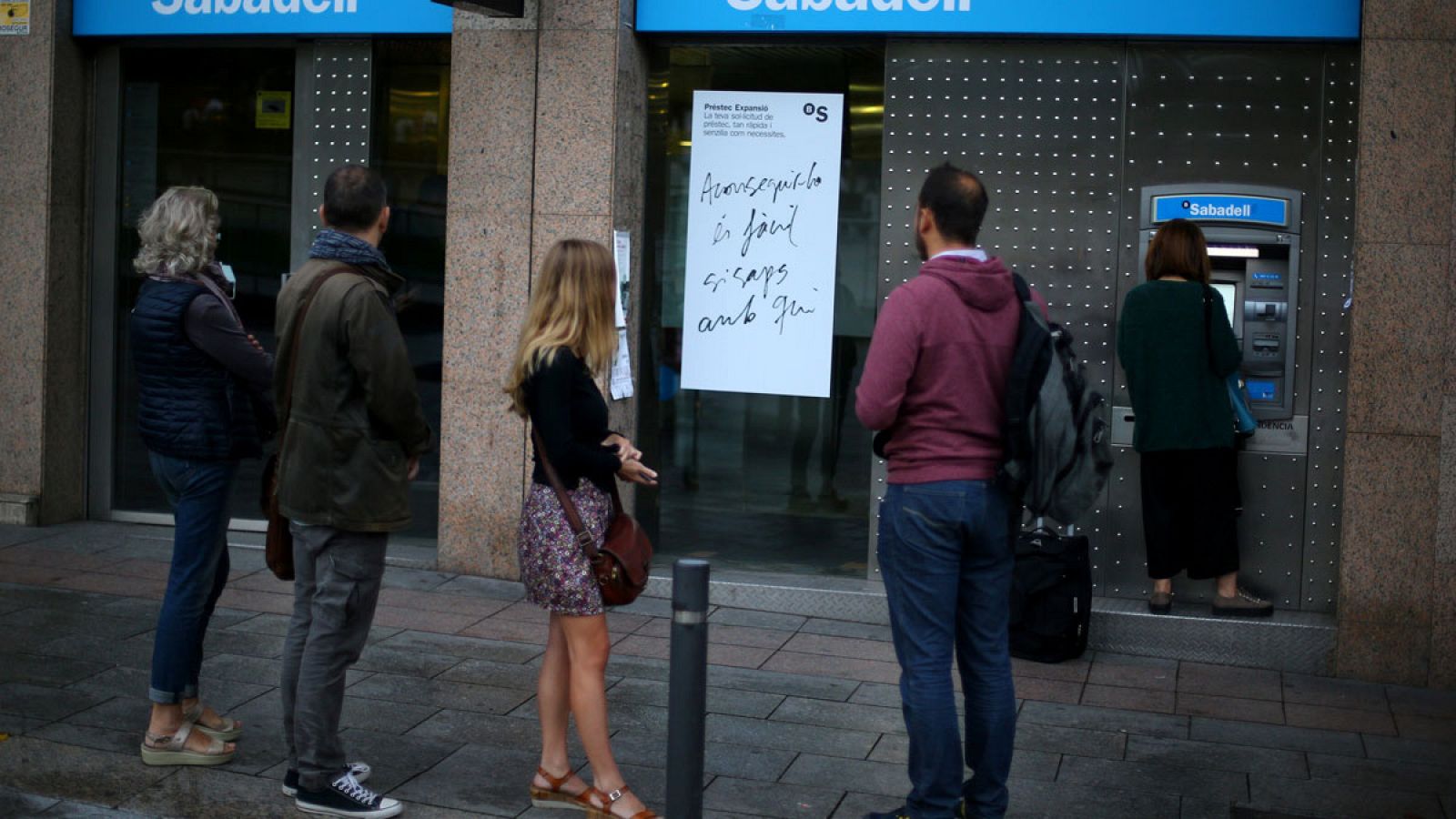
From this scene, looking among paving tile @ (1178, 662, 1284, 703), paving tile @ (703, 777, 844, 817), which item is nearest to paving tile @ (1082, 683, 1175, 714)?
paving tile @ (1178, 662, 1284, 703)

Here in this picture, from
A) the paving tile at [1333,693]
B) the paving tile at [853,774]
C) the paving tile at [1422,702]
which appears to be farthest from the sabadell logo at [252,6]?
the paving tile at [1422,702]

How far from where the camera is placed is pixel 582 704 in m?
4.57

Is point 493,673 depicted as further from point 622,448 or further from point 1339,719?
point 1339,719

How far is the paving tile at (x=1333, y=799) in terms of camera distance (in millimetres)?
5008

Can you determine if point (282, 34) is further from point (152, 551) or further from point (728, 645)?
point (728, 645)

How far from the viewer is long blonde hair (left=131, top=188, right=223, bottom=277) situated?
4949 mm

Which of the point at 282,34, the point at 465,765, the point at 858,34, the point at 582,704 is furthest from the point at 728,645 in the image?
the point at 282,34

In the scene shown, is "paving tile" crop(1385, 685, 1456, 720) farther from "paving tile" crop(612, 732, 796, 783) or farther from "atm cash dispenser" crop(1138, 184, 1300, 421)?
"paving tile" crop(612, 732, 796, 783)

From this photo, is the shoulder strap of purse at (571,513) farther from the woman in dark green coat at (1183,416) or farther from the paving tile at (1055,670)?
the woman in dark green coat at (1183,416)

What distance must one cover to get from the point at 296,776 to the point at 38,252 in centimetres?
499

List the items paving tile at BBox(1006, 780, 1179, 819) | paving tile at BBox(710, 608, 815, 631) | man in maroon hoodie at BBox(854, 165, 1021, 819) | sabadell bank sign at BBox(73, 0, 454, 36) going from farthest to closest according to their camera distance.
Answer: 1. sabadell bank sign at BBox(73, 0, 454, 36)
2. paving tile at BBox(710, 608, 815, 631)
3. paving tile at BBox(1006, 780, 1179, 819)
4. man in maroon hoodie at BBox(854, 165, 1021, 819)

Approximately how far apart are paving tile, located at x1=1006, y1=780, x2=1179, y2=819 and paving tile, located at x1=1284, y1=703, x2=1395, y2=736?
1246 millimetres

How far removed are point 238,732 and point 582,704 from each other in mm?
1405

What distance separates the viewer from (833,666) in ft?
21.7
